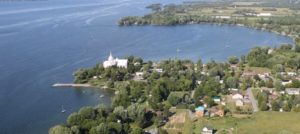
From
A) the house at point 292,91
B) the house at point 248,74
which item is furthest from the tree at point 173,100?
the house at point 248,74

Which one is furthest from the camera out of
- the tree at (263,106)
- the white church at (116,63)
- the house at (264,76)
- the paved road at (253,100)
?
the white church at (116,63)

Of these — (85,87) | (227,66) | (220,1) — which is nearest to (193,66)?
(227,66)

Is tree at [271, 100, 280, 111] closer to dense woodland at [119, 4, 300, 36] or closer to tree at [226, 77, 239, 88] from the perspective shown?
tree at [226, 77, 239, 88]

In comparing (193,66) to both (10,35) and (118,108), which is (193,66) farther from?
(10,35)

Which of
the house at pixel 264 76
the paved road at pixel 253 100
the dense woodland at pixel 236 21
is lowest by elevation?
the paved road at pixel 253 100

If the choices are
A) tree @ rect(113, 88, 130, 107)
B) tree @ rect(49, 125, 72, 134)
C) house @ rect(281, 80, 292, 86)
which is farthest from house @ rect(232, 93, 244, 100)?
tree @ rect(49, 125, 72, 134)

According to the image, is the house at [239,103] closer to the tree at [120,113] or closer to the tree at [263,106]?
the tree at [263,106]
